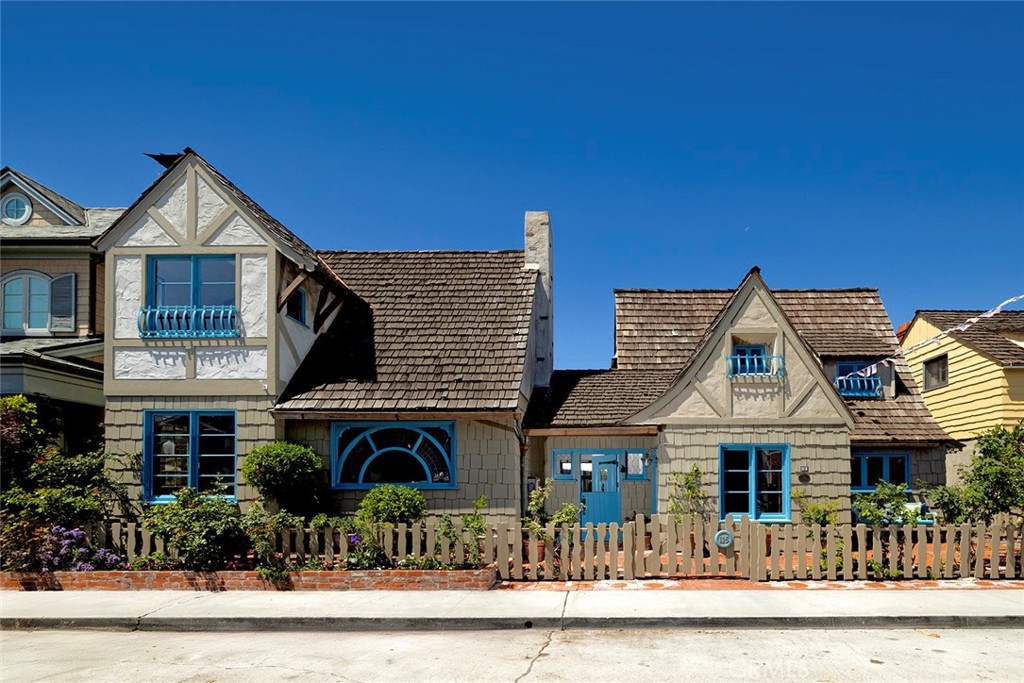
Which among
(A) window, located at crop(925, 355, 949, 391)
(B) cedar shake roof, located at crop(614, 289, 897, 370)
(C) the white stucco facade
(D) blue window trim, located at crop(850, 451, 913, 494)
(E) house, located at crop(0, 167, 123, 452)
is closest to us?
(C) the white stucco facade

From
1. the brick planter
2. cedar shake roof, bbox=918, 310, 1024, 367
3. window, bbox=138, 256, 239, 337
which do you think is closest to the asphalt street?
the brick planter

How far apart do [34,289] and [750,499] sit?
16.6m

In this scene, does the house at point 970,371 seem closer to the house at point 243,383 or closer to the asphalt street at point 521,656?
the house at point 243,383

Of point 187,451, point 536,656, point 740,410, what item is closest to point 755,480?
point 740,410

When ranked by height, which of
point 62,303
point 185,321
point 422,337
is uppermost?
point 62,303

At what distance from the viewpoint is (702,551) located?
526 inches

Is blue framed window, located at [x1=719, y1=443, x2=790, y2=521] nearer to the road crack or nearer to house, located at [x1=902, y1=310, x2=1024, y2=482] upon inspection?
the road crack

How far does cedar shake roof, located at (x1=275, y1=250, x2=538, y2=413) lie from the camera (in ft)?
52.4

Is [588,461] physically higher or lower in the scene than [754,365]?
lower

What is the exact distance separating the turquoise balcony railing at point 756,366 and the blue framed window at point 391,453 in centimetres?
563

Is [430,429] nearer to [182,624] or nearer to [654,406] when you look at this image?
[654,406]

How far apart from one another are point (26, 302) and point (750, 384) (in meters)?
16.3

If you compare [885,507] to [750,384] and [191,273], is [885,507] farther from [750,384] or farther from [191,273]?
[191,273]

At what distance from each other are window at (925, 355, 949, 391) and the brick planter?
63.3ft
